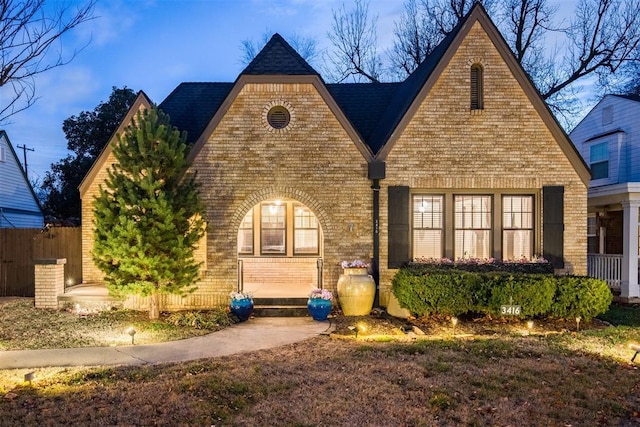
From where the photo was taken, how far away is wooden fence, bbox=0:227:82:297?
41.7ft

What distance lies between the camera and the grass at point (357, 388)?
4.62 metres

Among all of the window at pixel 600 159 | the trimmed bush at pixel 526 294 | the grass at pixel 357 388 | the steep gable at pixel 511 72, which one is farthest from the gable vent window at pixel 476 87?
the window at pixel 600 159

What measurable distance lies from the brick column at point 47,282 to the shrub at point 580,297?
449 inches

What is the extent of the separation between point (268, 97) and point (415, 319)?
20.6ft

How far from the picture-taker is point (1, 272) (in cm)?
1290

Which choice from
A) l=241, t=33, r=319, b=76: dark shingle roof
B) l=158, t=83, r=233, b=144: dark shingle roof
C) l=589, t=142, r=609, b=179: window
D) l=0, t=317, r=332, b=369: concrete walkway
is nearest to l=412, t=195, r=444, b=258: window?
l=0, t=317, r=332, b=369: concrete walkway

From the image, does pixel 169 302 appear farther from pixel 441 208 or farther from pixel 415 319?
pixel 441 208

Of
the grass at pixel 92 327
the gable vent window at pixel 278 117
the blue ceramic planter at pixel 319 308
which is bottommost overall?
the grass at pixel 92 327

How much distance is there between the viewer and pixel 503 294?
8.98 m

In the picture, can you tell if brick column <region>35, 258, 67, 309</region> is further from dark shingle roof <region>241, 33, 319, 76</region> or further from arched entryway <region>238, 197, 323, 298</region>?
dark shingle roof <region>241, 33, 319, 76</region>

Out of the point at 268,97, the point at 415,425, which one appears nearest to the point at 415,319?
the point at 415,425

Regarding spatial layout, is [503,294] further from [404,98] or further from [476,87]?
[404,98]

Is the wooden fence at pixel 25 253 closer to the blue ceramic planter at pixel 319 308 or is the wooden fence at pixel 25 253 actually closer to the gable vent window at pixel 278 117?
the gable vent window at pixel 278 117

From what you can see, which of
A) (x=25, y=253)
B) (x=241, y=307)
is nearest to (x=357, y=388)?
(x=241, y=307)
